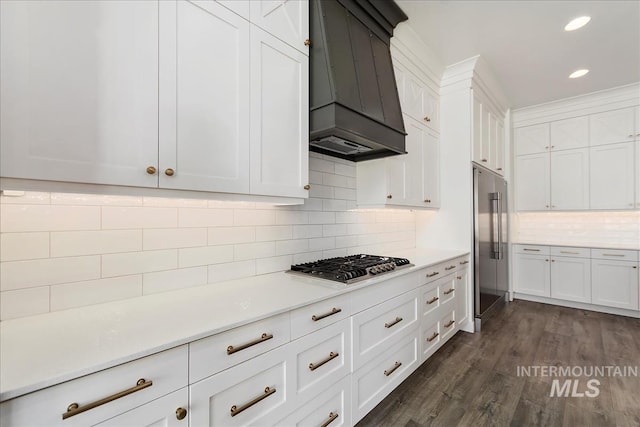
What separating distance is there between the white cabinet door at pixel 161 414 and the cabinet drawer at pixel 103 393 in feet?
0.06

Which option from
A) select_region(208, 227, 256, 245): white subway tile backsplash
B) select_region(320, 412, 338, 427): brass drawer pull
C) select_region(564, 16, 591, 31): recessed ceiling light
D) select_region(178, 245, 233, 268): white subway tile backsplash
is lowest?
select_region(320, 412, 338, 427): brass drawer pull

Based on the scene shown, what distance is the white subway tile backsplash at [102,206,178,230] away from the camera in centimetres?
129

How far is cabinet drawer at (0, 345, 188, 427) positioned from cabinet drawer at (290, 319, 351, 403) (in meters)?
0.53

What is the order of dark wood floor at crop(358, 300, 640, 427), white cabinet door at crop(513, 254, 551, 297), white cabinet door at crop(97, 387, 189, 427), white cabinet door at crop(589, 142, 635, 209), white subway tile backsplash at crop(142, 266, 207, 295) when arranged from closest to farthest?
white cabinet door at crop(97, 387, 189, 427)
white subway tile backsplash at crop(142, 266, 207, 295)
dark wood floor at crop(358, 300, 640, 427)
white cabinet door at crop(589, 142, 635, 209)
white cabinet door at crop(513, 254, 551, 297)

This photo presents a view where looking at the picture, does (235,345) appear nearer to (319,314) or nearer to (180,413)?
(180,413)

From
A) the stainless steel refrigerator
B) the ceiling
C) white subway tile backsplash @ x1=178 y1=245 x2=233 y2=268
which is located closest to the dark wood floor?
the stainless steel refrigerator

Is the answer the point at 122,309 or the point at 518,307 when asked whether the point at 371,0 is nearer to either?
the point at 122,309

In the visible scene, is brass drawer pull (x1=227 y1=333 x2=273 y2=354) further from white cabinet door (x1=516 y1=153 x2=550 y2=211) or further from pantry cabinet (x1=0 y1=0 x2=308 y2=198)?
white cabinet door (x1=516 y1=153 x2=550 y2=211)

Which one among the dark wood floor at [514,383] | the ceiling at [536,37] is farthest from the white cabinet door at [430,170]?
the dark wood floor at [514,383]

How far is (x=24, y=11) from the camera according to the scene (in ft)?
2.91

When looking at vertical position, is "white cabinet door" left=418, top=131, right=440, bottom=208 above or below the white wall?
above

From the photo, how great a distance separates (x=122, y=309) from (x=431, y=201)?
9.60ft

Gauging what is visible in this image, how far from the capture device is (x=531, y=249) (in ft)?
14.2

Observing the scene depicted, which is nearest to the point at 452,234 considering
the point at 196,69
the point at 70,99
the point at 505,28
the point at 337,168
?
the point at 337,168
